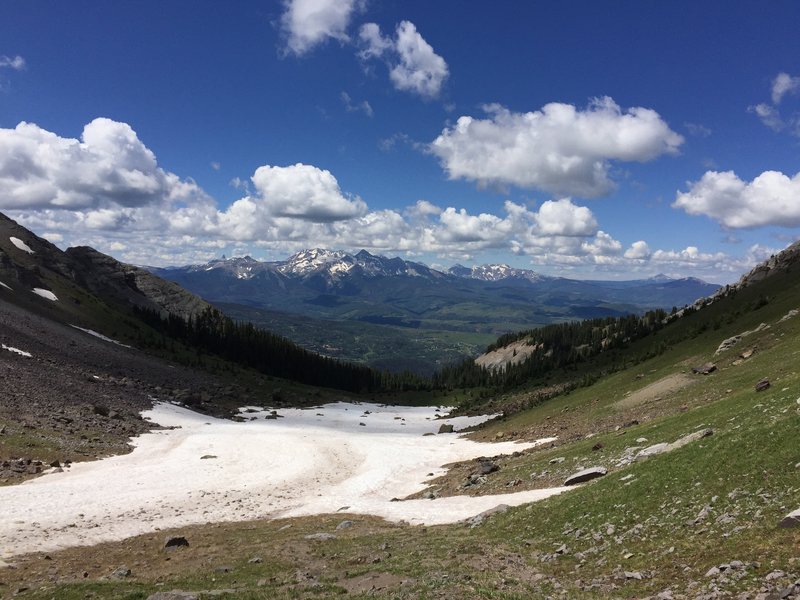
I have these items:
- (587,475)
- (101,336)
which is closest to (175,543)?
(587,475)

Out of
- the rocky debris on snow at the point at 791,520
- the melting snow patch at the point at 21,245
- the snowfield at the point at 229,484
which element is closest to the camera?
the rocky debris on snow at the point at 791,520

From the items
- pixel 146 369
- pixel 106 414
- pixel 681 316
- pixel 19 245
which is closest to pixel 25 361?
pixel 106 414

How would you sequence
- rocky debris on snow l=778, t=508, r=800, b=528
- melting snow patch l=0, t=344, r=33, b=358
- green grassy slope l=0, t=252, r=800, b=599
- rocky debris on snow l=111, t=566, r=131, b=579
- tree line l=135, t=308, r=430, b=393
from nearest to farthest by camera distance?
1. rocky debris on snow l=778, t=508, r=800, b=528
2. green grassy slope l=0, t=252, r=800, b=599
3. rocky debris on snow l=111, t=566, r=131, b=579
4. melting snow patch l=0, t=344, r=33, b=358
5. tree line l=135, t=308, r=430, b=393

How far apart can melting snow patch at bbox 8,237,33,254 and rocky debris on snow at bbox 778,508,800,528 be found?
205 meters

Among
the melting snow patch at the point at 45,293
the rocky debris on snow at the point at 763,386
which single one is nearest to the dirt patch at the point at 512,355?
the melting snow patch at the point at 45,293

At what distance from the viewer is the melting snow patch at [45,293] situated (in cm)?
13200

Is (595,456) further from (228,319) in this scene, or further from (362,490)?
(228,319)

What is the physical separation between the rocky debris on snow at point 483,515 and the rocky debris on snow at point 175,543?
590 inches

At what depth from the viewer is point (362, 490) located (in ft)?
131

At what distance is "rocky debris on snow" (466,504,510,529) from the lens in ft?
78.8

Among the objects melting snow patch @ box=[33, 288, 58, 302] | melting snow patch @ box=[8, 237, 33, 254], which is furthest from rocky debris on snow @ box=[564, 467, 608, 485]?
melting snow patch @ box=[8, 237, 33, 254]

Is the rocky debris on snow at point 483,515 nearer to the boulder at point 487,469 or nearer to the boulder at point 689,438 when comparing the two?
the boulder at point 689,438

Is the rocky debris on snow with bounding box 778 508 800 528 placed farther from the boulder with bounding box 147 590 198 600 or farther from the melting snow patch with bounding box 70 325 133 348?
the melting snow patch with bounding box 70 325 133 348

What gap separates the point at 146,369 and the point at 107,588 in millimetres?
98127
